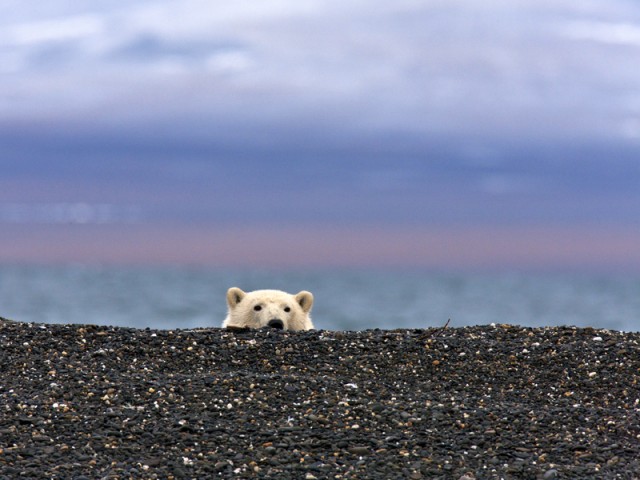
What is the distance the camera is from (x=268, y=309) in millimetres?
9695

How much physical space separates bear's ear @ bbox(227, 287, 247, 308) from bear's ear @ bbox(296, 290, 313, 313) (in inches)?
27.1

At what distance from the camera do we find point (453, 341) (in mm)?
7387

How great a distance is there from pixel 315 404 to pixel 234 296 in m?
4.84

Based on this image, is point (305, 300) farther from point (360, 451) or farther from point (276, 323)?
point (360, 451)

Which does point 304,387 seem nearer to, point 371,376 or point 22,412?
point 371,376

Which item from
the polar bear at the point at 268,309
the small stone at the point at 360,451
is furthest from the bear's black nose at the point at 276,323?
A: the small stone at the point at 360,451

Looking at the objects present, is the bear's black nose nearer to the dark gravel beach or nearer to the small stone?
the dark gravel beach

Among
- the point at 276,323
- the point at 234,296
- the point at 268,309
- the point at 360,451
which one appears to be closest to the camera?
the point at 360,451

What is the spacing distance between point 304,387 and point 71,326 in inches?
112

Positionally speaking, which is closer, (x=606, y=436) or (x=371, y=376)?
(x=606, y=436)

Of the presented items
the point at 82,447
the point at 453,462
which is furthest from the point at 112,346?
the point at 453,462

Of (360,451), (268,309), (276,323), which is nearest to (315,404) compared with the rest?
(360,451)

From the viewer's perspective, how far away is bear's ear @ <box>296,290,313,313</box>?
1028 centimetres

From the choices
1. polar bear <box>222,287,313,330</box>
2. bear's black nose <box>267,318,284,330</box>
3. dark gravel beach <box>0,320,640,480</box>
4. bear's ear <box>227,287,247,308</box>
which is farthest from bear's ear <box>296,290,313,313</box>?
dark gravel beach <box>0,320,640,480</box>
